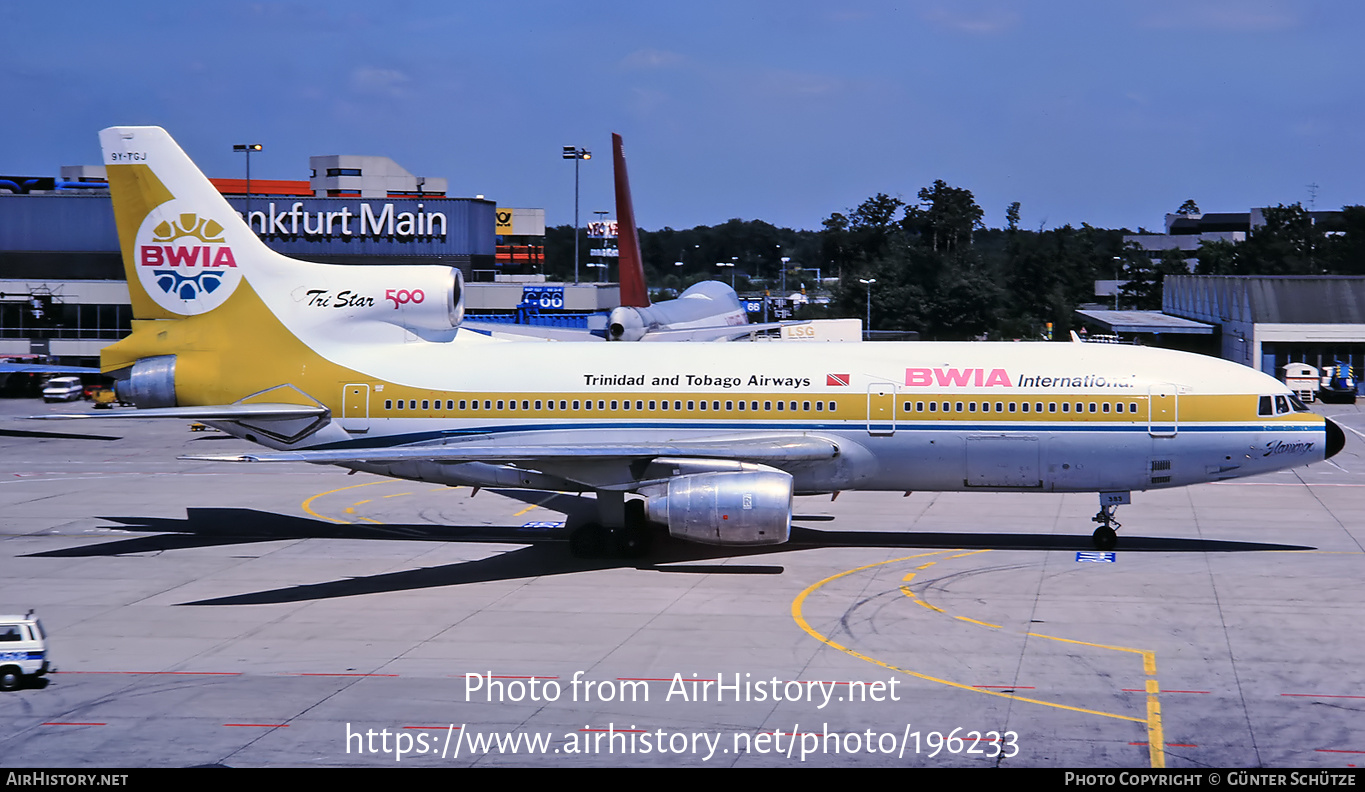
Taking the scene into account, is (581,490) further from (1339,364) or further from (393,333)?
(1339,364)

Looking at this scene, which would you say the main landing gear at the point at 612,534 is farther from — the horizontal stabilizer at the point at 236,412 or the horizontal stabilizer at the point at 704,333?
the horizontal stabilizer at the point at 704,333

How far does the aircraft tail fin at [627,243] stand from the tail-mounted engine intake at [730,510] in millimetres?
39555

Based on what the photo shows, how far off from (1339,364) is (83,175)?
169 meters

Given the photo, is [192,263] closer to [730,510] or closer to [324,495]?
[324,495]

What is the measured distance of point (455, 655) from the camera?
22.0 metres

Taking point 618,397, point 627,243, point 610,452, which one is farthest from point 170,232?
point 627,243

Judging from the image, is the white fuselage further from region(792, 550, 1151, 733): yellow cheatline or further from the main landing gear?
region(792, 550, 1151, 733): yellow cheatline

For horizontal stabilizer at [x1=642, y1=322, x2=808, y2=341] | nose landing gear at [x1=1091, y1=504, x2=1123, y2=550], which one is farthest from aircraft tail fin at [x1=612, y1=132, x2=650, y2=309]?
nose landing gear at [x1=1091, y1=504, x2=1123, y2=550]

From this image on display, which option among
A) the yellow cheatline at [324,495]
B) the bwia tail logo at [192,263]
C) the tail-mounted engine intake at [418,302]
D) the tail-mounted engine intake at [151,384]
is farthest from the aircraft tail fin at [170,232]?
the yellow cheatline at [324,495]

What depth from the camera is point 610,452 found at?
1168 inches

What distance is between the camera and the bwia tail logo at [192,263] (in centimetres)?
3344

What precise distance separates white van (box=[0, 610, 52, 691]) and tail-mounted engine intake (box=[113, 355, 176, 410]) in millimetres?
14128

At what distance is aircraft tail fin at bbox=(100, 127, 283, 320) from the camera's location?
33125 mm

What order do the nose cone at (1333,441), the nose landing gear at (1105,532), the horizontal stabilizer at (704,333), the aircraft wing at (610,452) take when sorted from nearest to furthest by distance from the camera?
the aircraft wing at (610,452) < the nose cone at (1333,441) < the nose landing gear at (1105,532) < the horizontal stabilizer at (704,333)
